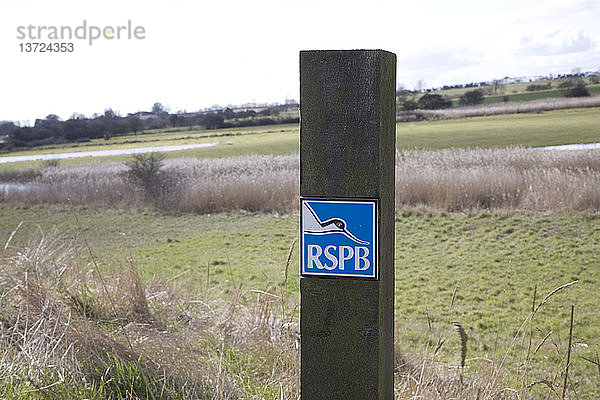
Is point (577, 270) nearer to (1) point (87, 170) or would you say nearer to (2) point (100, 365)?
(2) point (100, 365)

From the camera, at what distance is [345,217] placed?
1.07 metres

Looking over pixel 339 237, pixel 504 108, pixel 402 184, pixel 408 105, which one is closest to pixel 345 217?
pixel 339 237

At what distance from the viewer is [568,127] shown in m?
9.09

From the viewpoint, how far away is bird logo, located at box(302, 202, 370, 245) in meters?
1.06

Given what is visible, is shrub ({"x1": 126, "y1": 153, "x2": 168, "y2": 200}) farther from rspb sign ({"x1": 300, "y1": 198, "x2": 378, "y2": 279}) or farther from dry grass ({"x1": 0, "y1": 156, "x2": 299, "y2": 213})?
rspb sign ({"x1": 300, "y1": 198, "x2": 378, "y2": 279})

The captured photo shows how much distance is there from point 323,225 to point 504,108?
11.6m

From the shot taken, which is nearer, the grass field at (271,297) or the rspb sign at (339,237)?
the rspb sign at (339,237)

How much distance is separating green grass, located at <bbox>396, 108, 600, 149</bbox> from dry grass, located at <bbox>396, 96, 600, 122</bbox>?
0.35 ft

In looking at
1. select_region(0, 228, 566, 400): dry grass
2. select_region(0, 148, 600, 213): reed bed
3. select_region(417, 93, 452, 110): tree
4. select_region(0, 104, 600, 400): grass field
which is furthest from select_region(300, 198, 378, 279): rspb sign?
select_region(417, 93, 452, 110): tree

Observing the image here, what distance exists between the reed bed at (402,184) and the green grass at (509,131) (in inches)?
53.7

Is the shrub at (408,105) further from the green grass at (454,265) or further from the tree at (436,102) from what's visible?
the green grass at (454,265)

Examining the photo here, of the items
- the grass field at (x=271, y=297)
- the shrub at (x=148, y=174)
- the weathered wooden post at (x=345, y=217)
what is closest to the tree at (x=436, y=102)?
the grass field at (x=271, y=297)

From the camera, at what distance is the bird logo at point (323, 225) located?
41.9 inches

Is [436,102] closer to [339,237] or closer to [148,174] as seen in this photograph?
[148,174]
